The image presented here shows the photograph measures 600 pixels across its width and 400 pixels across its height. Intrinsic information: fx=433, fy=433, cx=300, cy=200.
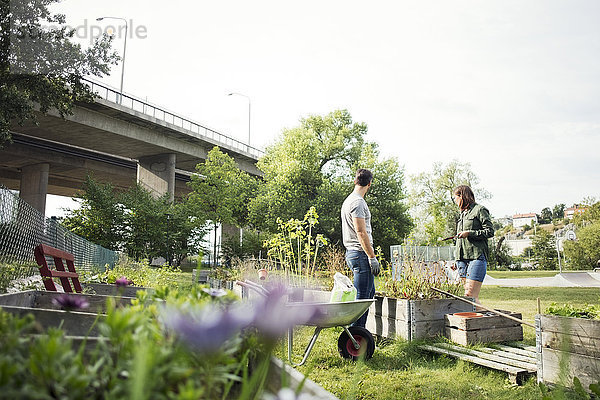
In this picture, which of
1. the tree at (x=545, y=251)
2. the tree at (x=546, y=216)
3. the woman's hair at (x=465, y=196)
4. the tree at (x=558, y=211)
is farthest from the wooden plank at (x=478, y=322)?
the tree at (x=546, y=216)

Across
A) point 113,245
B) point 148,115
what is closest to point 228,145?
point 148,115

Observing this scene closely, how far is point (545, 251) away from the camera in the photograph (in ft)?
152

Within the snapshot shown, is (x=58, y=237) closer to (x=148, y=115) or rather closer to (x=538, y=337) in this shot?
(x=538, y=337)

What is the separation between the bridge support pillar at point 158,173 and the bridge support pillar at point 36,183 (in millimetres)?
6882

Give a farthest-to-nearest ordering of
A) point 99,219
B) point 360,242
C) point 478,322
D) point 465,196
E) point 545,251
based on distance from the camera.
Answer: point 545,251 → point 99,219 → point 465,196 → point 360,242 → point 478,322

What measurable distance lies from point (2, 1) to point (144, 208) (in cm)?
1239

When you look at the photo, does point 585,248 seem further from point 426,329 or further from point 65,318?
point 65,318

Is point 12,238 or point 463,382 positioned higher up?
point 12,238

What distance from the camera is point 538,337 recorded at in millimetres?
3203

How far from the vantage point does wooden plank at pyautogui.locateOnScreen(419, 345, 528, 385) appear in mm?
3377

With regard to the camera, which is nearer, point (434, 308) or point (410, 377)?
point (410, 377)

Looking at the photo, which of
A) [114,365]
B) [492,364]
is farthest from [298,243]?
[114,365]

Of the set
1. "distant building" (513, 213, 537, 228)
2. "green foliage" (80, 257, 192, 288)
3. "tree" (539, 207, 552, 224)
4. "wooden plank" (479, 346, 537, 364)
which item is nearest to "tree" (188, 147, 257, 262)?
"green foliage" (80, 257, 192, 288)

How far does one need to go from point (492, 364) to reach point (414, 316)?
1161 millimetres
